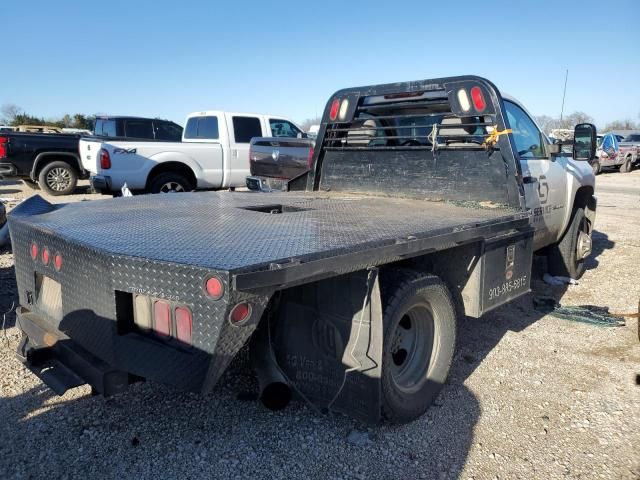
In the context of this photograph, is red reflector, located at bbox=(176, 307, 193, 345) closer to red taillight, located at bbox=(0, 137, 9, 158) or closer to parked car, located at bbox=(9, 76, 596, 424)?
parked car, located at bbox=(9, 76, 596, 424)

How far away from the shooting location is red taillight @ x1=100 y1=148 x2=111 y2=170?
920 cm

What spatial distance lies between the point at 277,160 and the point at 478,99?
4.52 meters

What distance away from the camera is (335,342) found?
8.30ft

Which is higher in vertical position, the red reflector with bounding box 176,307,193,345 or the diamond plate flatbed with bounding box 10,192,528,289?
the diamond plate flatbed with bounding box 10,192,528,289

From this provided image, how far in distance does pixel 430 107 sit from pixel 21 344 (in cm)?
372

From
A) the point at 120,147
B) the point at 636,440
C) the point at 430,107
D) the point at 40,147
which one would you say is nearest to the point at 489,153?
the point at 430,107

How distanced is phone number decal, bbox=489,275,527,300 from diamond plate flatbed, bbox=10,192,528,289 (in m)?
0.41

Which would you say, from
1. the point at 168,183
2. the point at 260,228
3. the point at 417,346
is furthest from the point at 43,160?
the point at 417,346

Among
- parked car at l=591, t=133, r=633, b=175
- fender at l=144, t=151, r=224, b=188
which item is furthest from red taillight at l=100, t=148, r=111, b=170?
parked car at l=591, t=133, r=633, b=175

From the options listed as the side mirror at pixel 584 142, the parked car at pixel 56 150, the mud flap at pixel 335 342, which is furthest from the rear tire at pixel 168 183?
the mud flap at pixel 335 342

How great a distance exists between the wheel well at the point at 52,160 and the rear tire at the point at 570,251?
11736mm

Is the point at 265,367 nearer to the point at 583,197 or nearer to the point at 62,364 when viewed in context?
the point at 62,364

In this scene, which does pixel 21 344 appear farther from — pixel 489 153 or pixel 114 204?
pixel 489 153

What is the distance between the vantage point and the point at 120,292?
2146 millimetres
